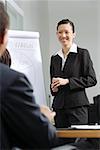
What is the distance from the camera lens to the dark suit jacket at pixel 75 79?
93.3 inches

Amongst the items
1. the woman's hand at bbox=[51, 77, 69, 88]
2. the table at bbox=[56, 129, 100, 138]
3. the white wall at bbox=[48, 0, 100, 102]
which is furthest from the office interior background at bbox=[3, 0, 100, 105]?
the table at bbox=[56, 129, 100, 138]

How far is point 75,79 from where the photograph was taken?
2.36m

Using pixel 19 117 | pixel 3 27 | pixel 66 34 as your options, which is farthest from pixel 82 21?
pixel 19 117

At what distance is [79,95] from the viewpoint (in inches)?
94.7

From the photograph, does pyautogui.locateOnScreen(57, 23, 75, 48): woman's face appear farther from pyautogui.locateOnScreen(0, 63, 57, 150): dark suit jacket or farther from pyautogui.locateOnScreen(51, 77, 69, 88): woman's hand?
pyautogui.locateOnScreen(0, 63, 57, 150): dark suit jacket

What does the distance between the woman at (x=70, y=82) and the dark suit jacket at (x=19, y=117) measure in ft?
4.74

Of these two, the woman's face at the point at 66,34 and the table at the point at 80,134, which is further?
the woman's face at the point at 66,34

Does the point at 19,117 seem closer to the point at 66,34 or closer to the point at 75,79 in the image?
the point at 75,79

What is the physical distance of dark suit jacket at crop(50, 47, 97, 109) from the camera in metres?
2.37

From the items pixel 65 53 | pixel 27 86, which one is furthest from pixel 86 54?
pixel 27 86

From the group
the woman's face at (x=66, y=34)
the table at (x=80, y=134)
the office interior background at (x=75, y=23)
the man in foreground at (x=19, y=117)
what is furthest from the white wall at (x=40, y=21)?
the man in foreground at (x=19, y=117)

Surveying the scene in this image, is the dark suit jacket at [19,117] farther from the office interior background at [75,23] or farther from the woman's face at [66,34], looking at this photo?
the office interior background at [75,23]

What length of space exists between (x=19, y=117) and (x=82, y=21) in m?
4.59

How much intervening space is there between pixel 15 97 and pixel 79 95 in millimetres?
1621
